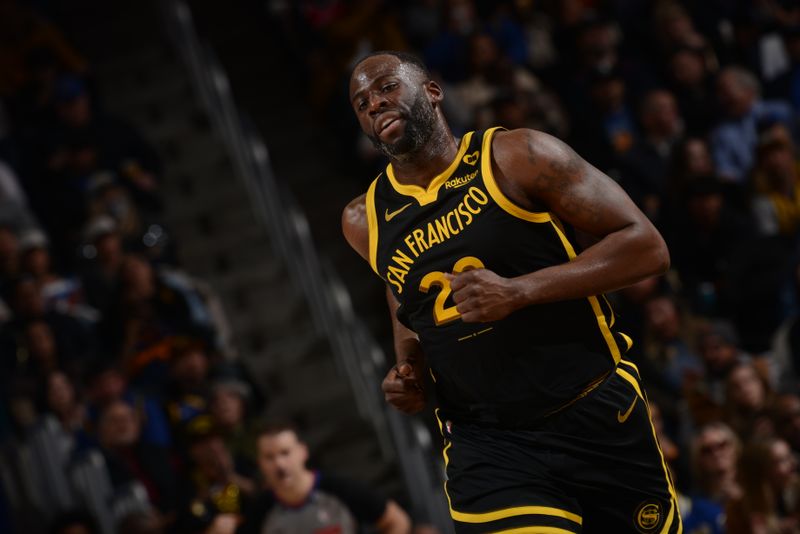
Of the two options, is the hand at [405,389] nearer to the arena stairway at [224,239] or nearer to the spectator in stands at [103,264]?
the arena stairway at [224,239]

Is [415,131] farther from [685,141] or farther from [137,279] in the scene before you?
[685,141]

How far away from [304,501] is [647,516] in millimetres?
2936

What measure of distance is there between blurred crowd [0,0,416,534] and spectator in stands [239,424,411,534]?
0.01 metres

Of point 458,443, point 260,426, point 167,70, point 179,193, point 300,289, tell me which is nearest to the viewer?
point 458,443

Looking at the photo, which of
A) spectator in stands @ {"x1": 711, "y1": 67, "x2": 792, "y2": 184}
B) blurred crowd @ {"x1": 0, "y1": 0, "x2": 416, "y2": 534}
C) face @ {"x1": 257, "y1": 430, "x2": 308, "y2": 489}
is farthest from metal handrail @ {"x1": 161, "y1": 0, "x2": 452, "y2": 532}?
spectator in stands @ {"x1": 711, "y1": 67, "x2": 792, "y2": 184}

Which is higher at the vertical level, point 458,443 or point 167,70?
point 167,70

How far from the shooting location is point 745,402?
7289 millimetres

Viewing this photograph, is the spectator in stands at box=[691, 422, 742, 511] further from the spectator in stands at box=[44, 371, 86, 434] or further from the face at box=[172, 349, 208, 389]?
the spectator in stands at box=[44, 371, 86, 434]

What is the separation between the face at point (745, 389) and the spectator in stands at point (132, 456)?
10.7ft

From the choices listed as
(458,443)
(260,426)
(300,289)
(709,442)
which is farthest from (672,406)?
(458,443)

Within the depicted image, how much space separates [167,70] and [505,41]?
296cm

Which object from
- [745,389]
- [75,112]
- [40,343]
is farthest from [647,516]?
[75,112]

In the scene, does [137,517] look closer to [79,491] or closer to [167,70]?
[79,491]

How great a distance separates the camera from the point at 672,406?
7.71m
